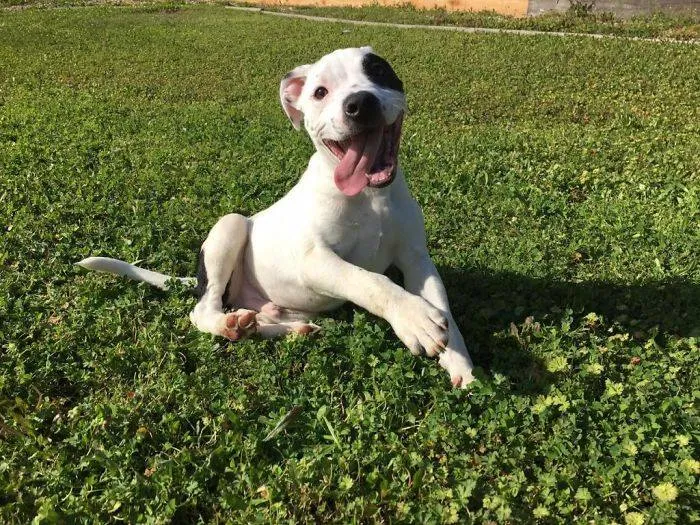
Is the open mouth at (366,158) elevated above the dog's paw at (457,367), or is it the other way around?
the open mouth at (366,158)

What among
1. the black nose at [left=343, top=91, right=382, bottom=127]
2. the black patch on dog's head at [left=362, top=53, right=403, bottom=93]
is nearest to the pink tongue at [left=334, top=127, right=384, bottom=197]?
the black nose at [left=343, top=91, right=382, bottom=127]

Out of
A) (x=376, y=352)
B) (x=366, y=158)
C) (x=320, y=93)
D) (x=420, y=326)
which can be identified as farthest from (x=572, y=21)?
(x=420, y=326)

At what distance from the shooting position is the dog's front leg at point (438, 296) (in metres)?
3.29

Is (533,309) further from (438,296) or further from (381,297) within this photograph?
(381,297)

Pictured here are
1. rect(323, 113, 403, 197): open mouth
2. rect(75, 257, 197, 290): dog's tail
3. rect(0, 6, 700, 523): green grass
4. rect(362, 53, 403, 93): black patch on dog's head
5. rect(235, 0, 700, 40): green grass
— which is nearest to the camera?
rect(0, 6, 700, 523): green grass

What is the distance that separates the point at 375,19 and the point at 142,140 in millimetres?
14328

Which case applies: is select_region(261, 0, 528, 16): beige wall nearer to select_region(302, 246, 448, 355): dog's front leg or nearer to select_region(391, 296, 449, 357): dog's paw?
select_region(302, 246, 448, 355): dog's front leg

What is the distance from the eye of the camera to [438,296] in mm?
3568

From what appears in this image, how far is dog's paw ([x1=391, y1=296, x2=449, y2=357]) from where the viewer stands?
2967mm

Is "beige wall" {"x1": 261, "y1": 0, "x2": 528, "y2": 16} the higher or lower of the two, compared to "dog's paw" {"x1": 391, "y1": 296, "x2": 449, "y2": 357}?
lower

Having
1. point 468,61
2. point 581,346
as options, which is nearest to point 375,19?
point 468,61

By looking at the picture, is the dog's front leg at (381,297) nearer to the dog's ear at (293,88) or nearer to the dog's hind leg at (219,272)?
the dog's hind leg at (219,272)

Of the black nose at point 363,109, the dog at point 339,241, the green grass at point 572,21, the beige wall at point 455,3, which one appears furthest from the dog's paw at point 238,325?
the beige wall at point 455,3

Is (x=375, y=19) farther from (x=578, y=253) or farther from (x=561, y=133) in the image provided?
(x=578, y=253)
